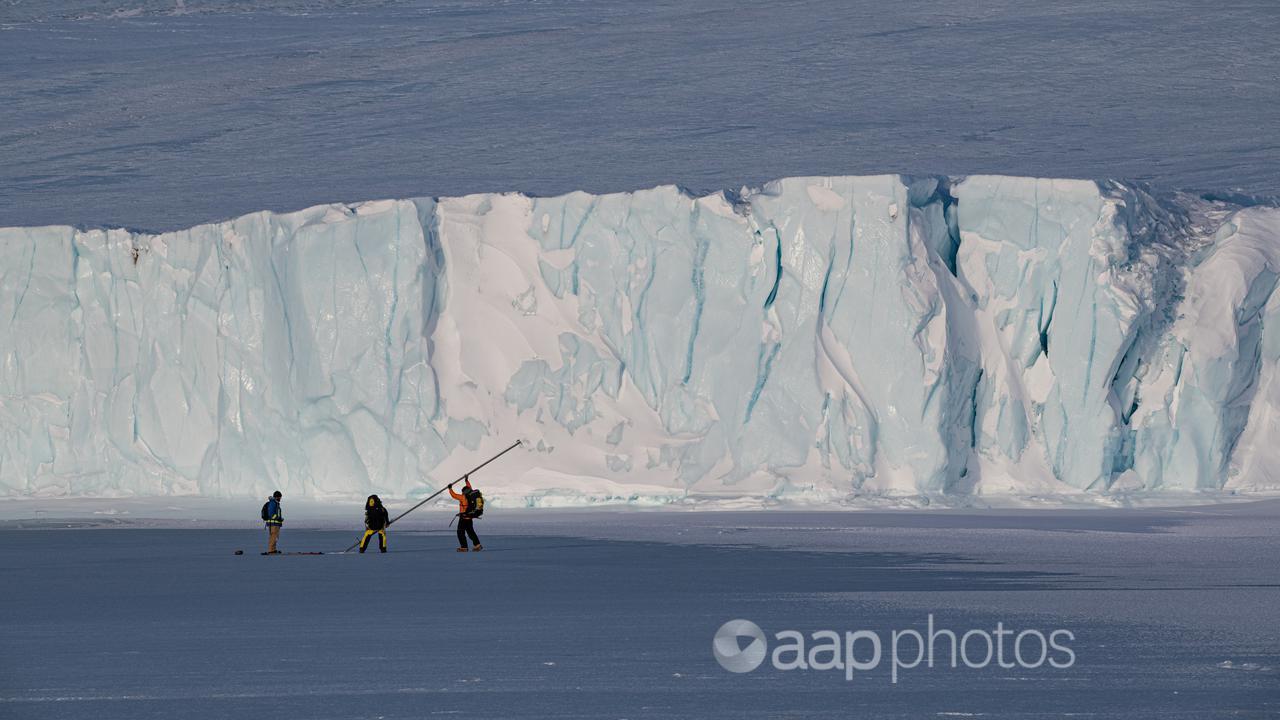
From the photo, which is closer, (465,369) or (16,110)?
(16,110)

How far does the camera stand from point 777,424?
19.8 meters

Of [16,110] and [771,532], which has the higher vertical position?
[16,110]

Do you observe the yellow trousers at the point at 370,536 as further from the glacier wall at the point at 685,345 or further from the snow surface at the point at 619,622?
the glacier wall at the point at 685,345

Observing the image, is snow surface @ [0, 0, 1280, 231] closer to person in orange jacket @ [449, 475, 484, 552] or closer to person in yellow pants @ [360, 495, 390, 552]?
person in orange jacket @ [449, 475, 484, 552]

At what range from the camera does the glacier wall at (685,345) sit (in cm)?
1950

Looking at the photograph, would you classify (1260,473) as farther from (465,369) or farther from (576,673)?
(576,673)

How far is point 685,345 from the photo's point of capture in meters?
20.4

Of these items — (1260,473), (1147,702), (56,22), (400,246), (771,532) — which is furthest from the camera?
(400,246)

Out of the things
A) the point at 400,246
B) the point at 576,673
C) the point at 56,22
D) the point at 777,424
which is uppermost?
the point at 56,22

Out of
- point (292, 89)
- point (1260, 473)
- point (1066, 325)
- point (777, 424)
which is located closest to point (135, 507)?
point (292, 89)

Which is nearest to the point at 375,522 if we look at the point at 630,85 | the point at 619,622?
the point at 619,622

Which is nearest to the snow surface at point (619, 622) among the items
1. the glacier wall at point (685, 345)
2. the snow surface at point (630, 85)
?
the snow surface at point (630, 85)

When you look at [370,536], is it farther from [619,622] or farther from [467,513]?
[619,622]

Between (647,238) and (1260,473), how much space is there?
7.44 meters
